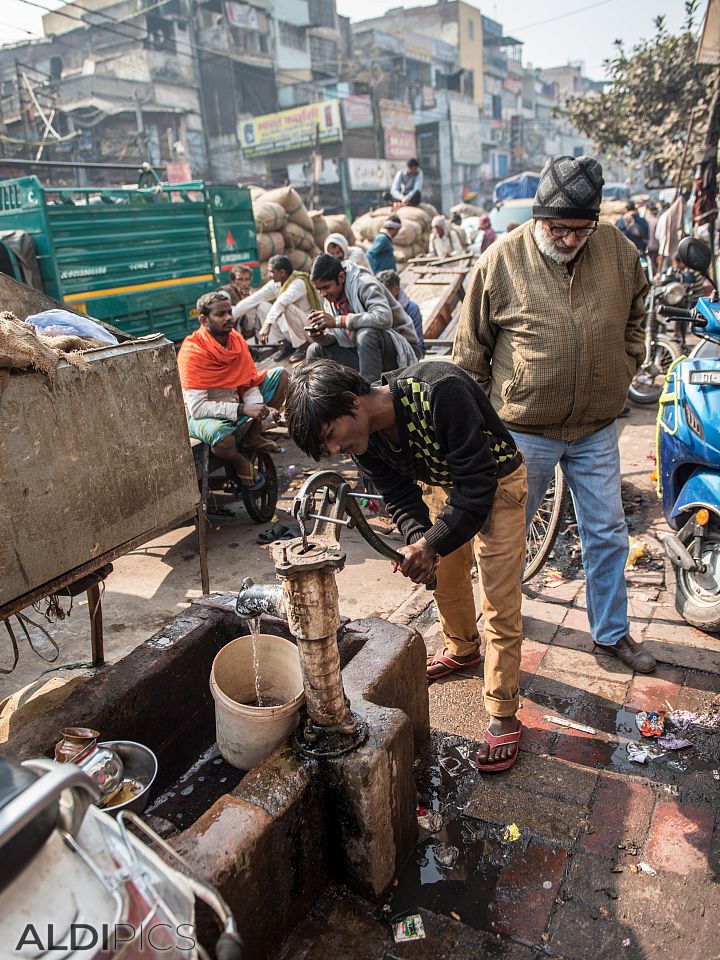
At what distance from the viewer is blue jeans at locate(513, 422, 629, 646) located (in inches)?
117

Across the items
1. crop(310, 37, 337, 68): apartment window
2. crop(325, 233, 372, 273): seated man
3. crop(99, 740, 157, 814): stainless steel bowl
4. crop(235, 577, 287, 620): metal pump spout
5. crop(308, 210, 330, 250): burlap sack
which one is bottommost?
crop(99, 740, 157, 814): stainless steel bowl

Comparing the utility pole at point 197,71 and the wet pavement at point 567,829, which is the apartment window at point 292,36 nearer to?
the utility pole at point 197,71

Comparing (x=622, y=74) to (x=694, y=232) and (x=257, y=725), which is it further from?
(x=257, y=725)

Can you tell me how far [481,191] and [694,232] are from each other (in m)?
41.5

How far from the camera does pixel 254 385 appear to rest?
222 inches

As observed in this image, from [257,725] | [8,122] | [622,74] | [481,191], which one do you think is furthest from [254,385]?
[481,191]

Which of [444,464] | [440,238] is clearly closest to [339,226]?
[440,238]

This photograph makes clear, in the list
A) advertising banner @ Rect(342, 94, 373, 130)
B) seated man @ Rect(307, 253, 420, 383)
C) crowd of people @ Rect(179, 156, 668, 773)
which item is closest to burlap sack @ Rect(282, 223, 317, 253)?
seated man @ Rect(307, 253, 420, 383)

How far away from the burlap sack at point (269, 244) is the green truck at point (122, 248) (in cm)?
195

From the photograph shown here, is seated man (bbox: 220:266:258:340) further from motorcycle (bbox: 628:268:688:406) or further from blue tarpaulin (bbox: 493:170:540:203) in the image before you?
blue tarpaulin (bbox: 493:170:540:203)

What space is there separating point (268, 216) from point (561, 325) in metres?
11.0

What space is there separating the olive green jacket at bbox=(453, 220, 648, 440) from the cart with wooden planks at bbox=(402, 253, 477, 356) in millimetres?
3848

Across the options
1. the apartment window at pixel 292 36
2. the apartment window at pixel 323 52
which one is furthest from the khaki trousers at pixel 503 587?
the apartment window at pixel 323 52

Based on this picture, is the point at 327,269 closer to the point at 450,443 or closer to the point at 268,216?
the point at 450,443
